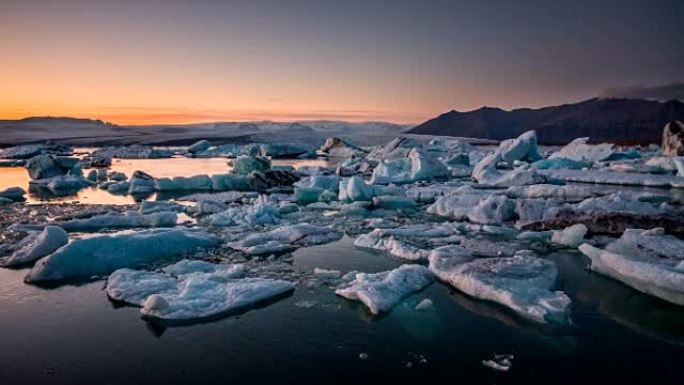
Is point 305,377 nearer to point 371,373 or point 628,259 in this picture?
point 371,373

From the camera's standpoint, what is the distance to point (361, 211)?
10.1 metres

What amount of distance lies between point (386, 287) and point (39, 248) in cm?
466

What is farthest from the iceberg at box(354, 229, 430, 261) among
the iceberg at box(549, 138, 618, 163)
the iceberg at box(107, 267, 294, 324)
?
the iceberg at box(549, 138, 618, 163)

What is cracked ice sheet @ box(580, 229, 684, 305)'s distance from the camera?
4.65 metres

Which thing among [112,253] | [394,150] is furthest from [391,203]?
[394,150]

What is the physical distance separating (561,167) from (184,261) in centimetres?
1807

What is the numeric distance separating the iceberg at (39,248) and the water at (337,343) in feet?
3.89

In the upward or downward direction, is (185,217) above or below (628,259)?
below

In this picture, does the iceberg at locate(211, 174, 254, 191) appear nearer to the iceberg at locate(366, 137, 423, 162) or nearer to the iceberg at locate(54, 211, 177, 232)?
the iceberg at locate(54, 211, 177, 232)

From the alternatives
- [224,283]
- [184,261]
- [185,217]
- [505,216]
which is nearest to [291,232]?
→ [184,261]

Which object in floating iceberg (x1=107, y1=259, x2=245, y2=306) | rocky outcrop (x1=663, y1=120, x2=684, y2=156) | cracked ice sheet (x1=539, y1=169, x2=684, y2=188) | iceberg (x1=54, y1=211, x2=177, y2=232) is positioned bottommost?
cracked ice sheet (x1=539, y1=169, x2=684, y2=188)

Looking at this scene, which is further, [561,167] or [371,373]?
[561,167]

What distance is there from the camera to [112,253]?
5.87m

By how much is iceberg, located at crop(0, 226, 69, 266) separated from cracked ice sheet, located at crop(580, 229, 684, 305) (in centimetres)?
694
